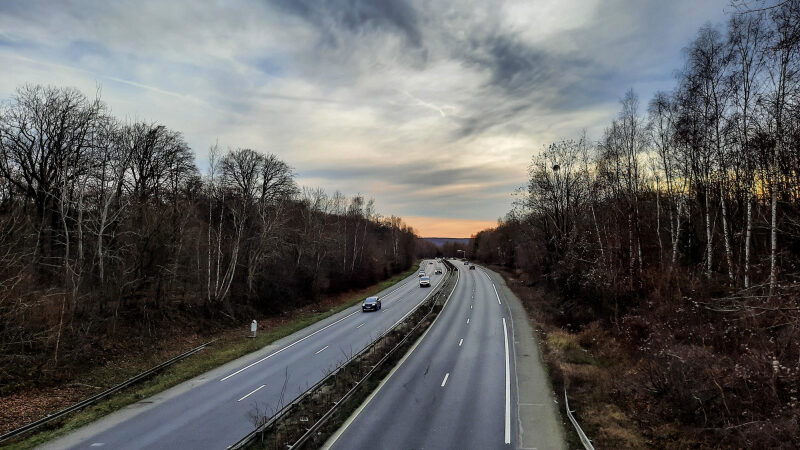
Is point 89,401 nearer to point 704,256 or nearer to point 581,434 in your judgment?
point 581,434

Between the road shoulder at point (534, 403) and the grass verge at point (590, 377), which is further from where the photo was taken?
the road shoulder at point (534, 403)

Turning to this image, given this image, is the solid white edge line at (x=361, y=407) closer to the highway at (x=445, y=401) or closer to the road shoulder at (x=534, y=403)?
the highway at (x=445, y=401)

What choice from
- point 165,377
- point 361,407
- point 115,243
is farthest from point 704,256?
point 115,243

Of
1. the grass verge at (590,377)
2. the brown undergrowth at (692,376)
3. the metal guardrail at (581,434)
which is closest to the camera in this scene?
the brown undergrowth at (692,376)

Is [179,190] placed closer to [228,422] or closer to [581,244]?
[228,422]

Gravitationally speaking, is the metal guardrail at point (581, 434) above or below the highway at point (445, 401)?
above

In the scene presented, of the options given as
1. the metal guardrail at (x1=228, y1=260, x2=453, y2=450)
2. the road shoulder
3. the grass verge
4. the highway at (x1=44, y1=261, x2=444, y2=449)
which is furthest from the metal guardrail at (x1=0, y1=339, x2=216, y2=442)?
the grass verge

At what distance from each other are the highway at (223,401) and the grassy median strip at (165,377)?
491 millimetres

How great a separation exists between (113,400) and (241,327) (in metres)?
15.7

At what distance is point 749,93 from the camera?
1853cm

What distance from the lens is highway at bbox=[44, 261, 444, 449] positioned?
44.0ft

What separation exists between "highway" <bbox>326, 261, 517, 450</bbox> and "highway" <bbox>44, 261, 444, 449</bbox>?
12.3 ft

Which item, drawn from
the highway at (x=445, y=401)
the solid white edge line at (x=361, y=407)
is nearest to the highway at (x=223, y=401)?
the solid white edge line at (x=361, y=407)

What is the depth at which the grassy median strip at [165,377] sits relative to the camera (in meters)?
14.0
